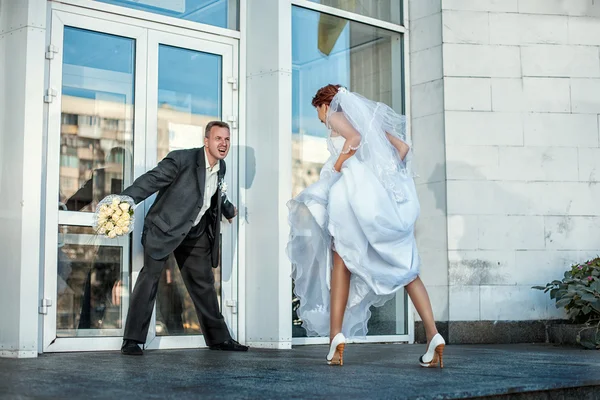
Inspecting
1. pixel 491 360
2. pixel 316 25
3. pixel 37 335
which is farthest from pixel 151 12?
pixel 491 360

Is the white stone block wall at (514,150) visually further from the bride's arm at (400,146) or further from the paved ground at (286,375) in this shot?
the bride's arm at (400,146)

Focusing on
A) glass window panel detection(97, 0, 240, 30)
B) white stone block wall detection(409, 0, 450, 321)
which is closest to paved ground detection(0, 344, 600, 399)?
white stone block wall detection(409, 0, 450, 321)

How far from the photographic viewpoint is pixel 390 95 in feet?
26.1

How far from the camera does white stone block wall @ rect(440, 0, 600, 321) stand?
298 inches

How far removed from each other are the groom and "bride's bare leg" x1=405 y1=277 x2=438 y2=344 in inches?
63.6

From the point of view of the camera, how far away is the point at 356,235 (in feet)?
16.9

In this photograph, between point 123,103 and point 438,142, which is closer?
point 123,103

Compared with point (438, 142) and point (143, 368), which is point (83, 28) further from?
point (438, 142)

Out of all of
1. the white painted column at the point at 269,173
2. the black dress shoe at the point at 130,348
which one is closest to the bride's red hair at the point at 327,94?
the white painted column at the point at 269,173

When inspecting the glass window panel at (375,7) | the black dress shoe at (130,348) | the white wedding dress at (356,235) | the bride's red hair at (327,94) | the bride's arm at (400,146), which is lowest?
the black dress shoe at (130,348)

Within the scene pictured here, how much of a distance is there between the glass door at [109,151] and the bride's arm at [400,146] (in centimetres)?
186

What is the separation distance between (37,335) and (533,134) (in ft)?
15.2

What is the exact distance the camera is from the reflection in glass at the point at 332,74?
283 inches

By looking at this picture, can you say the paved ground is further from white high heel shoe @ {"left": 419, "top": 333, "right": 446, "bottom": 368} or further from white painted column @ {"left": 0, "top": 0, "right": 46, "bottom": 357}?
white painted column @ {"left": 0, "top": 0, "right": 46, "bottom": 357}
